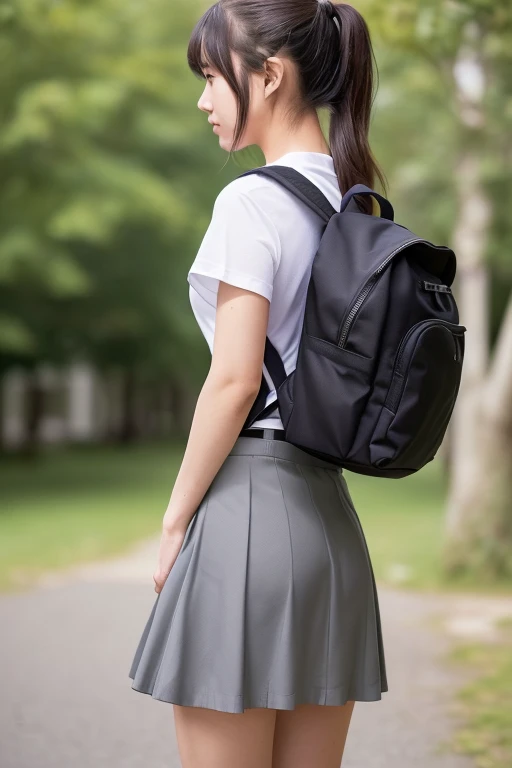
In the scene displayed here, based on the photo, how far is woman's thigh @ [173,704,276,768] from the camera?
84.0 inches

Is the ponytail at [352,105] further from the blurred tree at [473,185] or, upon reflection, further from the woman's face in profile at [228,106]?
the blurred tree at [473,185]

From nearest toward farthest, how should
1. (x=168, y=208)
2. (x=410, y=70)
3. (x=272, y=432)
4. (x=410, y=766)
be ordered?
(x=272, y=432), (x=410, y=766), (x=410, y=70), (x=168, y=208)

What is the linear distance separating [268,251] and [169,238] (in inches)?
712

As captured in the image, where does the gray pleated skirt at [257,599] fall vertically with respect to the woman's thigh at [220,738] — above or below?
above

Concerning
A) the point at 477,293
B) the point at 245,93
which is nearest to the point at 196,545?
the point at 245,93

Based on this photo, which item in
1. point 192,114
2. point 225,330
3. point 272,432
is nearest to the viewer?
point 225,330

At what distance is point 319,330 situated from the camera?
213 centimetres

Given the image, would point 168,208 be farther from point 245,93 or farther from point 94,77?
point 245,93

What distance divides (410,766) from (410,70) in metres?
10.2

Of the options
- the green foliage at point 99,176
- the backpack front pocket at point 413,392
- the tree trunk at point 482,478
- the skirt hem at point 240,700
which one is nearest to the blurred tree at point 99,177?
the green foliage at point 99,176

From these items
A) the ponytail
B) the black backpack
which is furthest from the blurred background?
the black backpack

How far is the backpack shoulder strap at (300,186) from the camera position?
7.16 ft

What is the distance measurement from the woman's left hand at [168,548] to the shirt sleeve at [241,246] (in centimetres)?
47

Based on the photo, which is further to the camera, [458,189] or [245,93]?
[458,189]
